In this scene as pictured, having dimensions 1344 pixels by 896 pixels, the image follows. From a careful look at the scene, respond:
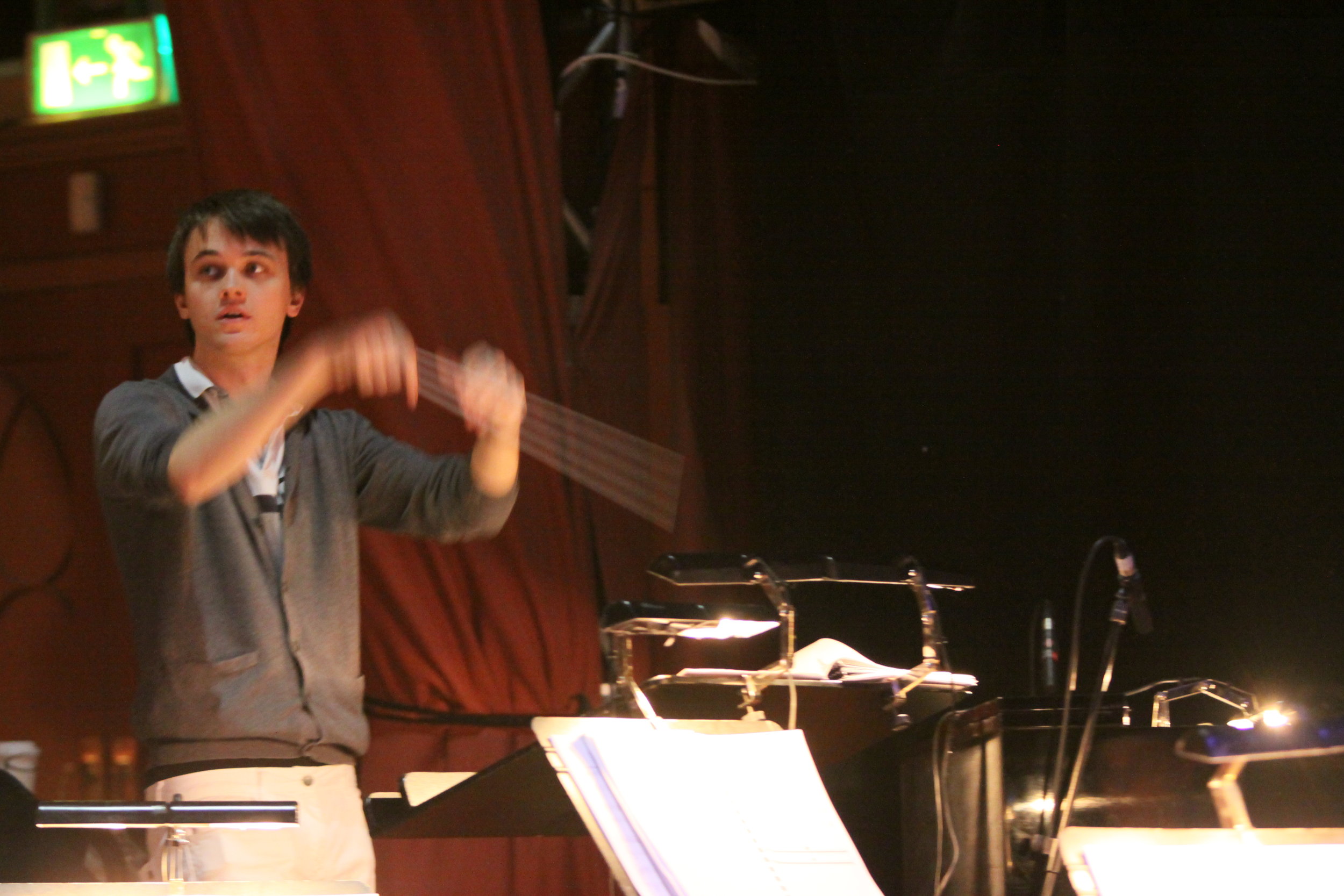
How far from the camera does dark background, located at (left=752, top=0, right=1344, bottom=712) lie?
307 cm

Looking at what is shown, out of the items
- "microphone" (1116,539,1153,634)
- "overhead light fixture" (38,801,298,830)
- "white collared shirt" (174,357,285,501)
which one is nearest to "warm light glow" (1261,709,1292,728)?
"microphone" (1116,539,1153,634)

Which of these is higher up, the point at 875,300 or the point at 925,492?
the point at 875,300

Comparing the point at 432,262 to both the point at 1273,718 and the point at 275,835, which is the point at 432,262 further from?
the point at 1273,718

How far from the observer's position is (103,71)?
3.52 m

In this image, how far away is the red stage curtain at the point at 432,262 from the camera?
2912mm

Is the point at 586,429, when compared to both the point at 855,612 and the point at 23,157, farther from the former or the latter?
the point at 23,157

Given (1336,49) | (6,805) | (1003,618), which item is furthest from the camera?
(1003,618)

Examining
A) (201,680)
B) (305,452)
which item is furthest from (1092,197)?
(201,680)

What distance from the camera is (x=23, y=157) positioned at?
349 cm

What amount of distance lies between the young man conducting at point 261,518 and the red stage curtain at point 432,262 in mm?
929

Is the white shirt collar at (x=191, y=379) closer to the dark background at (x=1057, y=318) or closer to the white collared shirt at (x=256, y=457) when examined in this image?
the white collared shirt at (x=256, y=457)

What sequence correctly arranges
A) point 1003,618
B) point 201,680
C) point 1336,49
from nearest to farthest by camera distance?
point 201,680, point 1336,49, point 1003,618

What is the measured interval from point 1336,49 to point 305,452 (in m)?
2.46

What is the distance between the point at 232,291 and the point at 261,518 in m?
0.33
